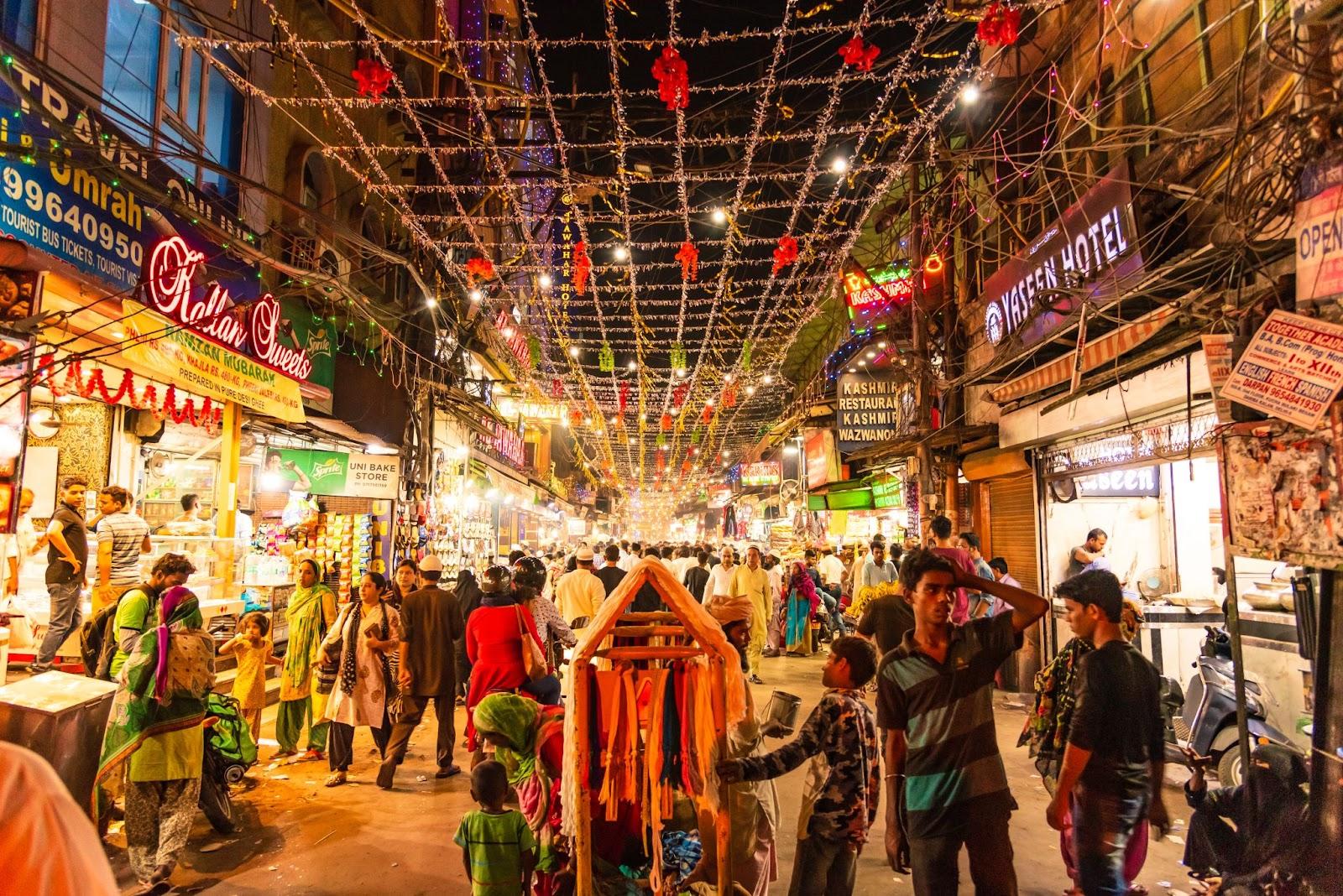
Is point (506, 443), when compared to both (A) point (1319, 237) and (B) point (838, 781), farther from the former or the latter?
(A) point (1319, 237)

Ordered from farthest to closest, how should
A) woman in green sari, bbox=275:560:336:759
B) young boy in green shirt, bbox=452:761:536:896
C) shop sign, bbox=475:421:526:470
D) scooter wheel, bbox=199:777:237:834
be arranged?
shop sign, bbox=475:421:526:470 → woman in green sari, bbox=275:560:336:759 → scooter wheel, bbox=199:777:237:834 → young boy in green shirt, bbox=452:761:536:896

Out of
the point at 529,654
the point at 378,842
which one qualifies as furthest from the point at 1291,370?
the point at 378,842

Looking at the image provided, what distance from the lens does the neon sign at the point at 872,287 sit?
14.0 meters

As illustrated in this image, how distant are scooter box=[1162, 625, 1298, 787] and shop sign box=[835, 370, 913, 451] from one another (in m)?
8.56

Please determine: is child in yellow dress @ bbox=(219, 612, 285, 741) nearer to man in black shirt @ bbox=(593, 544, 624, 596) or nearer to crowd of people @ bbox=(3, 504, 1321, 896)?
crowd of people @ bbox=(3, 504, 1321, 896)

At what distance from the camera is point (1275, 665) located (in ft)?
18.8

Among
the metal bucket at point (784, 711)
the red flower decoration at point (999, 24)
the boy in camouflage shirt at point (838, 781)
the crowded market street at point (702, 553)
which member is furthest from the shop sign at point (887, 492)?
the boy in camouflage shirt at point (838, 781)

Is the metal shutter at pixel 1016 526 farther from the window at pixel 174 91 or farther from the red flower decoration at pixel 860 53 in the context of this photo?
the window at pixel 174 91

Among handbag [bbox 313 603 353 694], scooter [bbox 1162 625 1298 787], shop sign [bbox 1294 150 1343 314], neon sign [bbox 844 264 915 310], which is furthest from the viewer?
neon sign [bbox 844 264 915 310]

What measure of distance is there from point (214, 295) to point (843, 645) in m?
7.96

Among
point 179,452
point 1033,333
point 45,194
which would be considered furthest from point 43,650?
point 1033,333

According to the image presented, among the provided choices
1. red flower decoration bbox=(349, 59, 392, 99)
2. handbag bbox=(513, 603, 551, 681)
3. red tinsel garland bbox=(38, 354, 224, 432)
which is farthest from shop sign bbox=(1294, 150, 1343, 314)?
red tinsel garland bbox=(38, 354, 224, 432)

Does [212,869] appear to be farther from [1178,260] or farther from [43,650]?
→ [1178,260]

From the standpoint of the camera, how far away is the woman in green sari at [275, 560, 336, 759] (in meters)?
6.99
